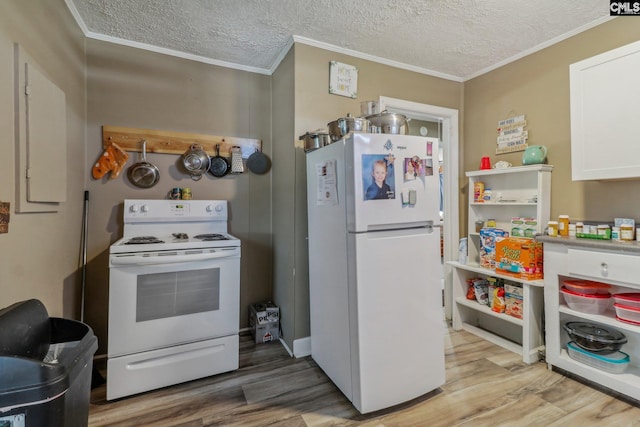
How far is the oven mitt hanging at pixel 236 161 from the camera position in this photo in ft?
8.22

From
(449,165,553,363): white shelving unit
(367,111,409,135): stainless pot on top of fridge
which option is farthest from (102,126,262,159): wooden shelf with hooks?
(449,165,553,363): white shelving unit

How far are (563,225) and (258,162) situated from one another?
2414mm

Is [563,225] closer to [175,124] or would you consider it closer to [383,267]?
[383,267]

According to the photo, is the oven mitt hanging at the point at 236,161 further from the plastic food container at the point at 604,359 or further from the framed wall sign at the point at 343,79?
the plastic food container at the point at 604,359

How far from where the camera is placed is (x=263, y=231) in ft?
8.95

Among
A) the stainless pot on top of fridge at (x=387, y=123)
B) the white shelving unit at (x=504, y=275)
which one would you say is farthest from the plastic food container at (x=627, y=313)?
the stainless pot on top of fridge at (x=387, y=123)

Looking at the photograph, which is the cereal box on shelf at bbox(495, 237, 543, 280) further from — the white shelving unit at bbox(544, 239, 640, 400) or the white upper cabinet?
the white upper cabinet

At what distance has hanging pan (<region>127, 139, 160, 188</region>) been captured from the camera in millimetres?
2254

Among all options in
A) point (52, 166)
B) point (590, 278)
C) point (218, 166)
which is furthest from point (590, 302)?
point (52, 166)

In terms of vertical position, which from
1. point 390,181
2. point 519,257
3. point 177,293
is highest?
point 390,181

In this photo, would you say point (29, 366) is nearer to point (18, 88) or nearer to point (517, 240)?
point (18, 88)

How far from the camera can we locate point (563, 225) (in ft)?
6.75

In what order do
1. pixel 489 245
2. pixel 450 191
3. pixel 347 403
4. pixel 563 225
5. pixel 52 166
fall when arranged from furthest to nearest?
1. pixel 450 191
2. pixel 489 245
3. pixel 563 225
4. pixel 347 403
5. pixel 52 166

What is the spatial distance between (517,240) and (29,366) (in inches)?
110
